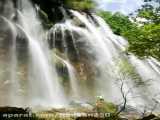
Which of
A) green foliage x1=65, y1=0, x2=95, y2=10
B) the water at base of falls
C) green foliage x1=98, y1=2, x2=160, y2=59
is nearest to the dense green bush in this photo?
green foliage x1=65, y1=0, x2=95, y2=10

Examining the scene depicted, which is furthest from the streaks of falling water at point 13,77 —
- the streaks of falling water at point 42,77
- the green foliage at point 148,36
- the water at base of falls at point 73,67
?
the green foliage at point 148,36

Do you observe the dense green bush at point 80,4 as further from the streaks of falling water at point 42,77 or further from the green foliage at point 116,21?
the streaks of falling water at point 42,77

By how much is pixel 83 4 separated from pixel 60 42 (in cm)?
1126

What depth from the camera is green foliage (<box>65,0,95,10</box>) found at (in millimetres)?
40344

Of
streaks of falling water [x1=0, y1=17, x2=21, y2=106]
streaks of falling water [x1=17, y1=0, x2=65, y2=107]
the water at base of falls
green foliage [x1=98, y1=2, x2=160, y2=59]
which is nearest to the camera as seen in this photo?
green foliage [x1=98, y1=2, x2=160, y2=59]

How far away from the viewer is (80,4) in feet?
137

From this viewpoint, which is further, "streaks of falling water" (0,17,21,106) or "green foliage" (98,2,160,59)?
"streaks of falling water" (0,17,21,106)

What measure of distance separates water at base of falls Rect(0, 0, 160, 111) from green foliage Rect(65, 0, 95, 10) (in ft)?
8.55

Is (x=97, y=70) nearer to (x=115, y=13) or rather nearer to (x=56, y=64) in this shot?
(x=56, y=64)

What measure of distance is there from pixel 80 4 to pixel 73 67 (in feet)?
42.2

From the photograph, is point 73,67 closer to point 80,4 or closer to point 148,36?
point 80,4

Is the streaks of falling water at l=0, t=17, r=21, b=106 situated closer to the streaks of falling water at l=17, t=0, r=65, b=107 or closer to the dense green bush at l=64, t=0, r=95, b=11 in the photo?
the streaks of falling water at l=17, t=0, r=65, b=107

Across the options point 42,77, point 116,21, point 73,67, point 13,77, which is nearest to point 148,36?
point 42,77

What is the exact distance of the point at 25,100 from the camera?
26.7 metres
